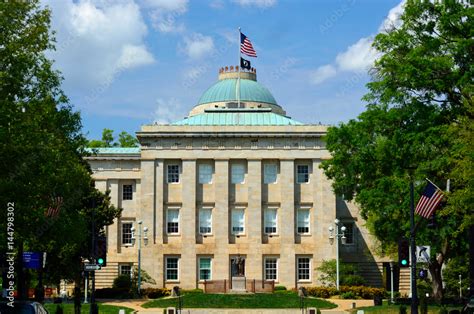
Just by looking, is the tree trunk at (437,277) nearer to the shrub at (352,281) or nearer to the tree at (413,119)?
the tree at (413,119)

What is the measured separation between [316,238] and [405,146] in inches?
1224

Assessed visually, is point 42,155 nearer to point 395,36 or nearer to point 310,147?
point 395,36

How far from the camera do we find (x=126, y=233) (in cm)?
7750

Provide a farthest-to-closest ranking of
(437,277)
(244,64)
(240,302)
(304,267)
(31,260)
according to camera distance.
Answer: (244,64)
(304,267)
(240,302)
(437,277)
(31,260)

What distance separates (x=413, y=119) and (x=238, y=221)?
32.4 metres

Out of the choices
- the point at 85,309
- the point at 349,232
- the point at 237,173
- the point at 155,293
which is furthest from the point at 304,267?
A: the point at 85,309

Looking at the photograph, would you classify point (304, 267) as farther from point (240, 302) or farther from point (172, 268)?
point (240, 302)

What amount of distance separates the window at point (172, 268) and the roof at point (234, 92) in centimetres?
1971

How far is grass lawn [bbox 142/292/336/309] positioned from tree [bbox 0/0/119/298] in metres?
16.5

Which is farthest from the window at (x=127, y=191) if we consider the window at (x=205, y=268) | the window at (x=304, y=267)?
the window at (x=304, y=267)

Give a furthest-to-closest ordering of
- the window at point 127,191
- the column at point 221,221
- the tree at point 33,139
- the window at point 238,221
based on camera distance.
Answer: the window at point 127,191 < the window at point 238,221 < the column at point 221,221 < the tree at point 33,139

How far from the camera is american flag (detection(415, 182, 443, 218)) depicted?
34.8 m

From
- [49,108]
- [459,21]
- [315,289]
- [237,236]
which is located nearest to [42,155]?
[49,108]

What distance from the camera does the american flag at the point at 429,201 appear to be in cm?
3475
